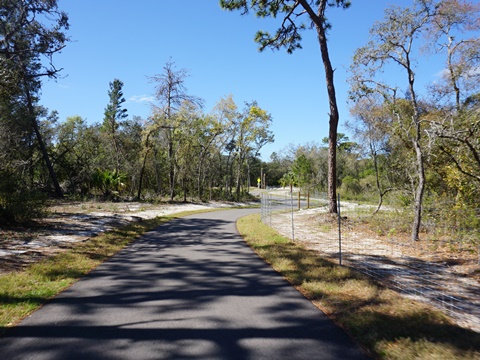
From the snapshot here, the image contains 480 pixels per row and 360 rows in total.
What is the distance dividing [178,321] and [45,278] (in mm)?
3377

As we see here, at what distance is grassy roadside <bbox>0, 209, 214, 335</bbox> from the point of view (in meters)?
4.48

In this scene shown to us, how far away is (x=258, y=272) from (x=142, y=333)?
3.38m

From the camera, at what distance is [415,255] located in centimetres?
834

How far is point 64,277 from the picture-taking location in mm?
6121

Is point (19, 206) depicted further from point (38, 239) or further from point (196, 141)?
point (196, 141)

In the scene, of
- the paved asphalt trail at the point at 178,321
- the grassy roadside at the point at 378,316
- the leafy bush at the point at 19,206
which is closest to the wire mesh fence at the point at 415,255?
the grassy roadside at the point at 378,316

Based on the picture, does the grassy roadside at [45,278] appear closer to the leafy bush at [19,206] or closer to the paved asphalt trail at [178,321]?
the paved asphalt trail at [178,321]

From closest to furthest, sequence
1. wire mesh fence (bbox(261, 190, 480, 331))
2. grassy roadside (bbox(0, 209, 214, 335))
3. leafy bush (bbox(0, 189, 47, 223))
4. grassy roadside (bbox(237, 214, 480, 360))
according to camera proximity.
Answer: grassy roadside (bbox(237, 214, 480, 360))
grassy roadside (bbox(0, 209, 214, 335))
wire mesh fence (bbox(261, 190, 480, 331))
leafy bush (bbox(0, 189, 47, 223))

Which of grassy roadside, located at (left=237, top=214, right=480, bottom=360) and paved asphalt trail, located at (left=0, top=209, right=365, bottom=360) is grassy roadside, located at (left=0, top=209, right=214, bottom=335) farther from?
grassy roadside, located at (left=237, top=214, right=480, bottom=360)

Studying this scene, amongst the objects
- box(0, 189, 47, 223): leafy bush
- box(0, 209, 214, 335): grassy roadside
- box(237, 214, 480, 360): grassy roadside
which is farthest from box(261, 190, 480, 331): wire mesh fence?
box(0, 189, 47, 223): leafy bush

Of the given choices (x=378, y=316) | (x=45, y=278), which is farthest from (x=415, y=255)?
(x=45, y=278)

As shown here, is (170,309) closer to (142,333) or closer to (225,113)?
(142,333)

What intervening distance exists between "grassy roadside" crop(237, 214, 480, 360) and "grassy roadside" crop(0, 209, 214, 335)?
4064 mm

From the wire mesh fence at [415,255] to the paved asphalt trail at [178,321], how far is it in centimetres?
208
